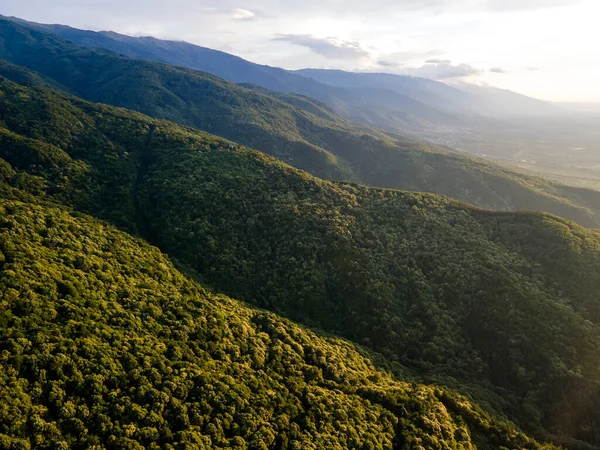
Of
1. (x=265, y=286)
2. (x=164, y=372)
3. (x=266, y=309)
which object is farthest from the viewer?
(x=265, y=286)

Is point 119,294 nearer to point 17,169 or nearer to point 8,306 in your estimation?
point 8,306

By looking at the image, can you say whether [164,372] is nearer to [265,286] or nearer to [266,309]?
[266,309]

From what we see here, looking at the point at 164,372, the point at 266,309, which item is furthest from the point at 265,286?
the point at 164,372

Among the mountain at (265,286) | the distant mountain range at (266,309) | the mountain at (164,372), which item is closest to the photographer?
the mountain at (164,372)

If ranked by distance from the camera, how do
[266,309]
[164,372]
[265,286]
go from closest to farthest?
[164,372]
[266,309]
[265,286]

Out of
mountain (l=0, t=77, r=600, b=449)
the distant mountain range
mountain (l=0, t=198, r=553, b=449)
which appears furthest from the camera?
mountain (l=0, t=77, r=600, b=449)

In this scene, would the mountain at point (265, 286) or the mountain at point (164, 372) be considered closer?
the mountain at point (164, 372)

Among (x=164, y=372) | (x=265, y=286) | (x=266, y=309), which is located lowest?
(x=266, y=309)

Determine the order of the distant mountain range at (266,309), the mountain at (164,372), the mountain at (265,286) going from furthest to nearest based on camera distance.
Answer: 1. the mountain at (265,286)
2. the distant mountain range at (266,309)
3. the mountain at (164,372)
